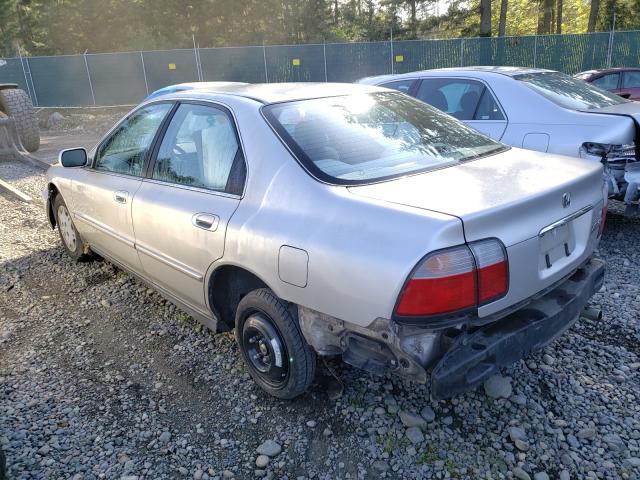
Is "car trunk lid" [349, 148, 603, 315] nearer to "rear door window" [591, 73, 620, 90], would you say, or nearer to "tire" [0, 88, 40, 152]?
"rear door window" [591, 73, 620, 90]

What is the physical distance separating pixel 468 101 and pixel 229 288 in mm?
3685

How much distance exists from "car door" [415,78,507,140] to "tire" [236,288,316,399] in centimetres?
339

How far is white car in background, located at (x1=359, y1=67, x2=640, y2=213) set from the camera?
4695mm

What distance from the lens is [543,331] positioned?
8.20 feet

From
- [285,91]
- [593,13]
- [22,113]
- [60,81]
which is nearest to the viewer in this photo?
[285,91]

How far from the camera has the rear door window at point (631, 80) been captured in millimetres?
11250

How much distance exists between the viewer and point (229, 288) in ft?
10.4

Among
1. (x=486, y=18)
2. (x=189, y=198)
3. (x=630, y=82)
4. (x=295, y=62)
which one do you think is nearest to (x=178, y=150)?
(x=189, y=198)

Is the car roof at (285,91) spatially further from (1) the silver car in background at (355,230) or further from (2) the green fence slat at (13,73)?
(2) the green fence slat at (13,73)

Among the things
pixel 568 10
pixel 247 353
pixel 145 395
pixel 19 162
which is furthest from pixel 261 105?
pixel 568 10

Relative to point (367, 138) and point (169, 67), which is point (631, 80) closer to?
point (367, 138)

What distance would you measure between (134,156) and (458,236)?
2558 mm

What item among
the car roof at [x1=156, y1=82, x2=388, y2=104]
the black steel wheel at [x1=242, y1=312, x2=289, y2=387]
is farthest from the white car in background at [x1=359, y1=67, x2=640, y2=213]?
the black steel wheel at [x1=242, y1=312, x2=289, y2=387]

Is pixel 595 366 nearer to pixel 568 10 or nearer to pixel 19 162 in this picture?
pixel 19 162
